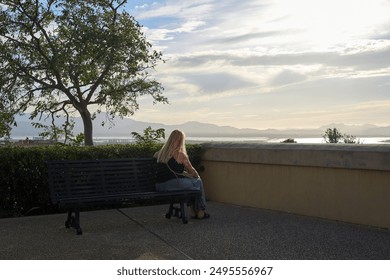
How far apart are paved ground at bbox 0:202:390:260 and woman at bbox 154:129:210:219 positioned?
0.51 metres

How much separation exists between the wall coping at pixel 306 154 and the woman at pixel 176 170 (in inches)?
56.7

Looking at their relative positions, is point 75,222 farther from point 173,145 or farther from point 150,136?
point 150,136

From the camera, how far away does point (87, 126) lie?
14.6m

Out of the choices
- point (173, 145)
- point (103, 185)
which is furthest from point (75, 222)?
point (173, 145)

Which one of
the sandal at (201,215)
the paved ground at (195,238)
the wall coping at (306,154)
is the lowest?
the paved ground at (195,238)

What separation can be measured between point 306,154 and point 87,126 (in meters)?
8.63

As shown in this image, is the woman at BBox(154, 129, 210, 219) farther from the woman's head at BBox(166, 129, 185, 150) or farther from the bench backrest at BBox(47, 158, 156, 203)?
the bench backrest at BBox(47, 158, 156, 203)

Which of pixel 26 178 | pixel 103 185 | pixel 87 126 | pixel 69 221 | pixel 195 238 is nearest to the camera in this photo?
pixel 195 238

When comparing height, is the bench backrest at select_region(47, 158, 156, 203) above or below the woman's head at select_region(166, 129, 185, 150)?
below

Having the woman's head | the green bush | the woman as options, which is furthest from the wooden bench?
the green bush

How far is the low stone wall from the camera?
22.3 feet

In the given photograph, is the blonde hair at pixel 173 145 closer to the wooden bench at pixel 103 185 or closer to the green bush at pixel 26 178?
the wooden bench at pixel 103 185

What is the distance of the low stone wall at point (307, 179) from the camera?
22.3 feet

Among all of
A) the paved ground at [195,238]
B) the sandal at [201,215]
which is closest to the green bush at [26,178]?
the paved ground at [195,238]
